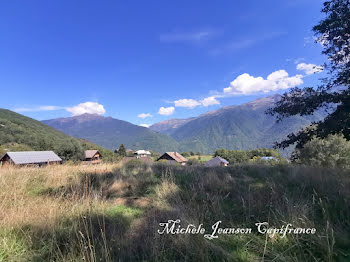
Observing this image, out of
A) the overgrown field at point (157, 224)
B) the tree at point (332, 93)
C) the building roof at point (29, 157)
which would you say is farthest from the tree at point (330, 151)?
the building roof at point (29, 157)

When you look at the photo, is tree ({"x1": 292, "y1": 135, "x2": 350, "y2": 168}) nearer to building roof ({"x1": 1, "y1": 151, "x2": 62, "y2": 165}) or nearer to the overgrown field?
the overgrown field

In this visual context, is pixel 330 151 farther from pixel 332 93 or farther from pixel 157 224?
pixel 157 224

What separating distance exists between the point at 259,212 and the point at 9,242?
379cm

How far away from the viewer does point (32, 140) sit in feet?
213

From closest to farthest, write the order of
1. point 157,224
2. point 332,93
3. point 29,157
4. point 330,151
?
point 157,224 < point 332,93 < point 330,151 < point 29,157

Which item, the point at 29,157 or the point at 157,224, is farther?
the point at 29,157

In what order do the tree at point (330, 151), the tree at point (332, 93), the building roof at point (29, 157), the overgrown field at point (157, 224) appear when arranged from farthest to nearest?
the building roof at point (29, 157)
the tree at point (330, 151)
the tree at point (332, 93)
the overgrown field at point (157, 224)

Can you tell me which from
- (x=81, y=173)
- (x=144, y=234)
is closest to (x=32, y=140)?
(x=81, y=173)

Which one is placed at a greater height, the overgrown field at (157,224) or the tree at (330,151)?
the overgrown field at (157,224)

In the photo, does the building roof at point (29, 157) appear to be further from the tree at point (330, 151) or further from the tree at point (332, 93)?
the tree at point (330, 151)

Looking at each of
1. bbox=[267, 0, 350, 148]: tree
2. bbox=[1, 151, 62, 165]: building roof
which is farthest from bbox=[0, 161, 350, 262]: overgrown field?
bbox=[1, 151, 62, 165]: building roof

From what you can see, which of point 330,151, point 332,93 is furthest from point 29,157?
point 330,151

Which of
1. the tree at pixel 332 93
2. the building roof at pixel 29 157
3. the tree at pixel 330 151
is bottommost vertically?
the tree at pixel 330 151

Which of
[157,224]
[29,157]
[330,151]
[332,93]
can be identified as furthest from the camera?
[29,157]
